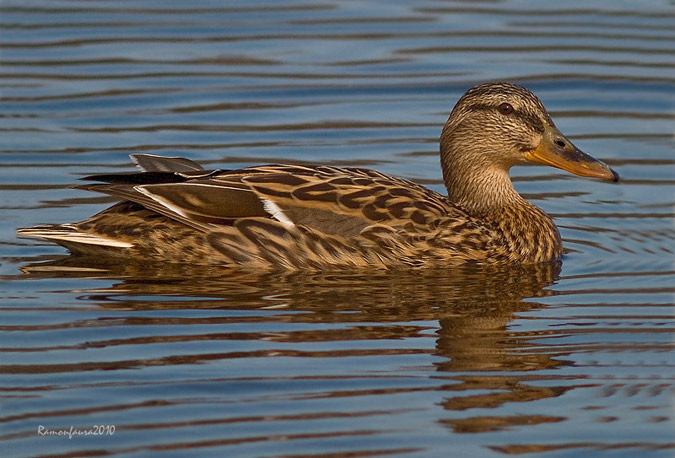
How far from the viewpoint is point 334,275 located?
1094 centimetres

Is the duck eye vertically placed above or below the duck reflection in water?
above

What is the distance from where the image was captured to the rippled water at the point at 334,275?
7812mm

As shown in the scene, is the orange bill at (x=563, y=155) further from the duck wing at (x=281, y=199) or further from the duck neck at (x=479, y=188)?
the duck wing at (x=281, y=199)

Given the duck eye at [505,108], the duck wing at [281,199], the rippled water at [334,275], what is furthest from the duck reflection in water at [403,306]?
the duck eye at [505,108]

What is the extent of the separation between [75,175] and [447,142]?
333 centimetres

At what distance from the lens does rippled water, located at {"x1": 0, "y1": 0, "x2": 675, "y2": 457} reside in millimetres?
7812

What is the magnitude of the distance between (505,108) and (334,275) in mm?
1888

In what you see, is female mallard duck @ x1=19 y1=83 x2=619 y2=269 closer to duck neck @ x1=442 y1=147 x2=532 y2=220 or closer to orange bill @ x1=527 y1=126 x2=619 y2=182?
orange bill @ x1=527 y1=126 x2=619 y2=182

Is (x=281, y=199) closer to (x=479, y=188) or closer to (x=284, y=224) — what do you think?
(x=284, y=224)

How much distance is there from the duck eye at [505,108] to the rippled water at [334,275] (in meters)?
1.12

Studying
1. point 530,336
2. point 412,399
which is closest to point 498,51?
point 530,336

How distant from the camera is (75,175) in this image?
13391 mm

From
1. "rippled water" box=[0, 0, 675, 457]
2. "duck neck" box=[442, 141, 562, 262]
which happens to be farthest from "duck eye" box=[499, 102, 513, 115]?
"rippled water" box=[0, 0, 675, 457]

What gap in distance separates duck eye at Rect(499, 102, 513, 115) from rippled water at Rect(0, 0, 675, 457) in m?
1.12
